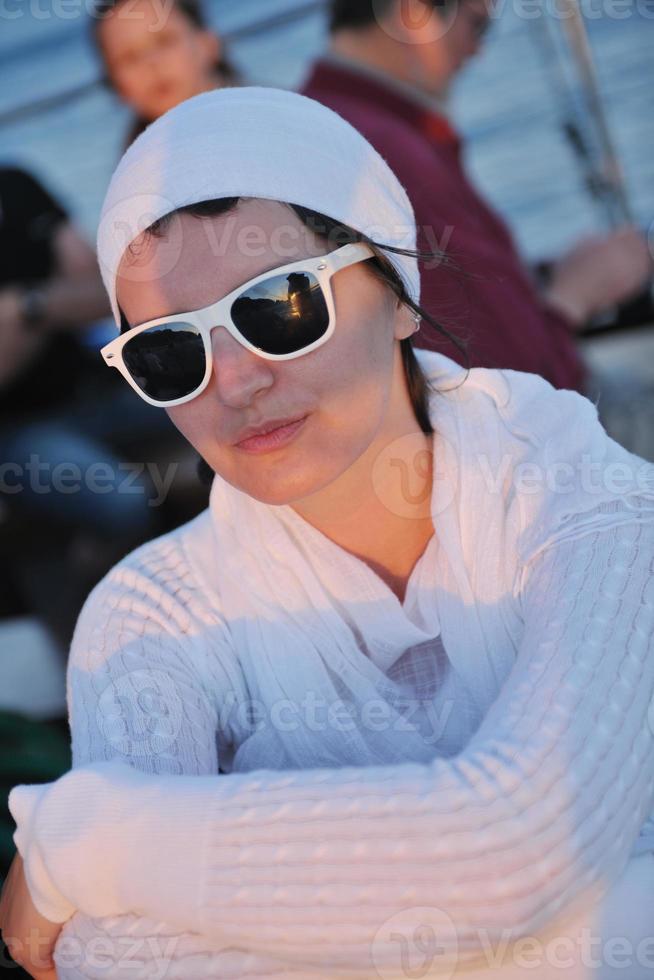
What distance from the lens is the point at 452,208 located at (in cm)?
272

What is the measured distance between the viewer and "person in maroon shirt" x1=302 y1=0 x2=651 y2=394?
2.56 metres


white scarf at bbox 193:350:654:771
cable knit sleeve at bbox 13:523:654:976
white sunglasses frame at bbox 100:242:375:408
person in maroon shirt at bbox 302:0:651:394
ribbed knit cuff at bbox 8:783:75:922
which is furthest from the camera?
person in maroon shirt at bbox 302:0:651:394

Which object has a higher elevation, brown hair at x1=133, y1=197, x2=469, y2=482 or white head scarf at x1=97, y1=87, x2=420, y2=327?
white head scarf at x1=97, y1=87, x2=420, y2=327

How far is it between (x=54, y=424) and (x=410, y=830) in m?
2.54

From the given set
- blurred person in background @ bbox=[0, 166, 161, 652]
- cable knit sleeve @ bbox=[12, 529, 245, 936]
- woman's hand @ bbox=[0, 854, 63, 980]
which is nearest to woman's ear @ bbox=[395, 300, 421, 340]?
cable knit sleeve @ bbox=[12, 529, 245, 936]

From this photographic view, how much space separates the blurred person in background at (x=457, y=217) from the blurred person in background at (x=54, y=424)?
1.15 metres

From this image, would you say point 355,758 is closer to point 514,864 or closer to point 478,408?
point 514,864

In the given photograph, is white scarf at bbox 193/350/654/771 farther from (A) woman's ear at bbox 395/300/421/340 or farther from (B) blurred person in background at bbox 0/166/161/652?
(B) blurred person in background at bbox 0/166/161/652

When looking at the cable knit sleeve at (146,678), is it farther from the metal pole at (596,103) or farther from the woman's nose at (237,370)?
the metal pole at (596,103)

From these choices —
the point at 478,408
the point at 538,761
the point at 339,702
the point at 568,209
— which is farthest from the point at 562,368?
the point at 568,209

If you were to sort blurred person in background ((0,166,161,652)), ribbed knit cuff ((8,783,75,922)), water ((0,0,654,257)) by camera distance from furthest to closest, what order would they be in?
Result: water ((0,0,654,257)), blurred person in background ((0,166,161,652)), ribbed knit cuff ((8,783,75,922))

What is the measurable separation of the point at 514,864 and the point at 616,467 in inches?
23.4

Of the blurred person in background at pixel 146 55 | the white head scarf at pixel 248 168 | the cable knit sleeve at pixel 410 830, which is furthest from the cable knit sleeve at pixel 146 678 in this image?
the blurred person in background at pixel 146 55

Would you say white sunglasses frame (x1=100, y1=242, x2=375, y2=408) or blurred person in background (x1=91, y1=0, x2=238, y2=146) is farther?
blurred person in background (x1=91, y1=0, x2=238, y2=146)
